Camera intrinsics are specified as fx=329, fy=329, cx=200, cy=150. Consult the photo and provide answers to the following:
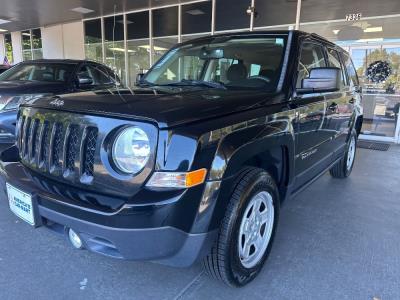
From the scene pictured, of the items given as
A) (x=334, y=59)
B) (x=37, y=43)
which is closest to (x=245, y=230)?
(x=334, y=59)

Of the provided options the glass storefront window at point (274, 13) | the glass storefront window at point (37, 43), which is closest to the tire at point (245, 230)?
the glass storefront window at point (274, 13)

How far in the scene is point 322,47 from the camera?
10.7ft

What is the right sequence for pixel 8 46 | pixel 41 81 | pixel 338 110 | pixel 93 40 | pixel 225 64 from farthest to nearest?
pixel 8 46, pixel 93 40, pixel 41 81, pixel 338 110, pixel 225 64

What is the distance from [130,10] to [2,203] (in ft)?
30.6

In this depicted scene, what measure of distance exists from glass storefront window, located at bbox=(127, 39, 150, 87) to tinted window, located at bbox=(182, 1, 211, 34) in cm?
167

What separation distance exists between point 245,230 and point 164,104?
96cm

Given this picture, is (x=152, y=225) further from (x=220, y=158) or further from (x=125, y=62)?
(x=125, y=62)

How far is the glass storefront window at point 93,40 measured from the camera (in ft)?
41.5

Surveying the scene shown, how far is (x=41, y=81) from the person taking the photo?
219 inches

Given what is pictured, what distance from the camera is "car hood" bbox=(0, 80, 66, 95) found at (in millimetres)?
4887

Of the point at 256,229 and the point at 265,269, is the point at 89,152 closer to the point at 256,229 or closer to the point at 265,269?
the point at 256,229

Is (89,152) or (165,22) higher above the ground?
(165,22)

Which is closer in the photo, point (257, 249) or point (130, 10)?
point (257, 249)

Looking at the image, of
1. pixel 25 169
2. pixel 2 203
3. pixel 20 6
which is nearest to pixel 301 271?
pixel 25 169
